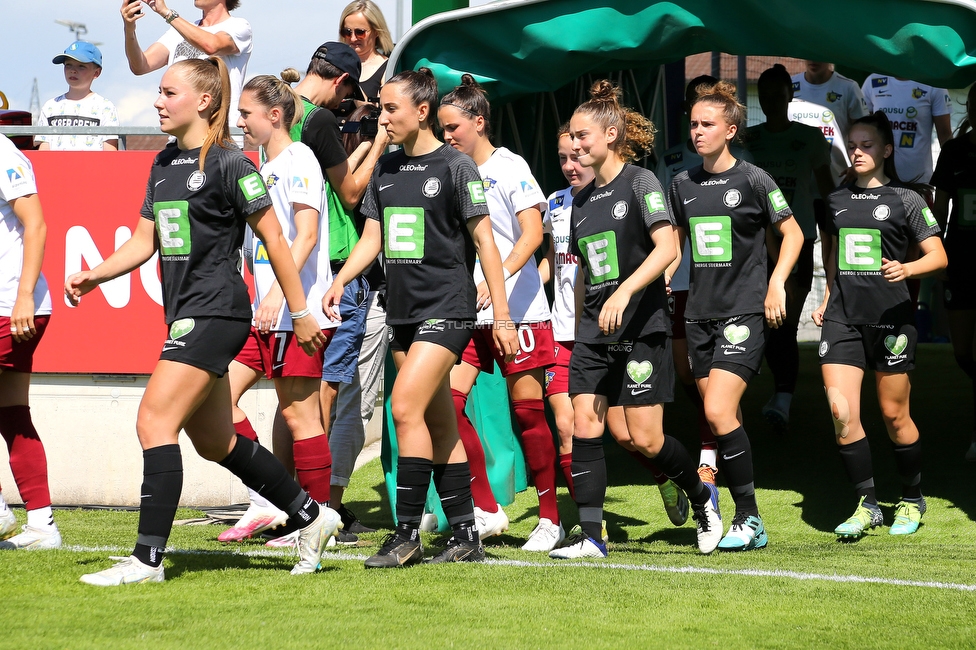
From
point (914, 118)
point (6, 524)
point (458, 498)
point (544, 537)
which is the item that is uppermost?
point (914, 118)

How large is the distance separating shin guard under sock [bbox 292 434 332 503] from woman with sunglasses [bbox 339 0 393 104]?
2522mm

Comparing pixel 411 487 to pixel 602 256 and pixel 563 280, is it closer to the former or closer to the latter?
pixel 602 256

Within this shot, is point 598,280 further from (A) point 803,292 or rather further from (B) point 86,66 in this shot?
(B) point 86,66

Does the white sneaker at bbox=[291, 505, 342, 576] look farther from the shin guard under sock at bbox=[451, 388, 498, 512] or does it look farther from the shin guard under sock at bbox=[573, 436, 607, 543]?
the shin guard under sock at bbox=[451, 388, 498, 512]

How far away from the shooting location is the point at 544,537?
17.8ft

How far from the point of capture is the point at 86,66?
8094 mm

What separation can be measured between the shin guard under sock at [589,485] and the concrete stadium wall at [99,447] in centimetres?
297

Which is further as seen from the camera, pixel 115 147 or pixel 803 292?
pixel 803 292

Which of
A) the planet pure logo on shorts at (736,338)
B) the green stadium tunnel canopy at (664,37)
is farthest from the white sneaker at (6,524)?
the planet pure logo on shorts at (736,338)

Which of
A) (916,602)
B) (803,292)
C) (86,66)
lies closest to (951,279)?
(803,292)

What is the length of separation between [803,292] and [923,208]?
2.50 m

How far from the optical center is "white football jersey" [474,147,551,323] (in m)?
5.43

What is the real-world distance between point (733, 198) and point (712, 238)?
22 centimetres

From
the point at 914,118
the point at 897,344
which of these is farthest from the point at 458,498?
the point at 914,118
